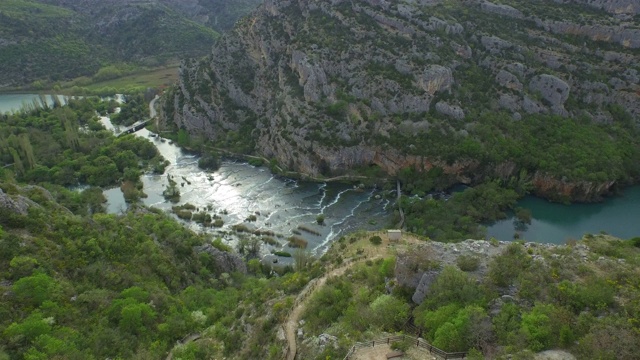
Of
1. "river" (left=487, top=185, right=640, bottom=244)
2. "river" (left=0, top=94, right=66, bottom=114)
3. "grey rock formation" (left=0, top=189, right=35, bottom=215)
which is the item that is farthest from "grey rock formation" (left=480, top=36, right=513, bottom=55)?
"river" (left=0, top=94, right=66, bottom=114)

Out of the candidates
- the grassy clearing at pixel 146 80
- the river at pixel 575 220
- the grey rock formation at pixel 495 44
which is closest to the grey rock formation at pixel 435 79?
the grey rock formation at pixel 495 44

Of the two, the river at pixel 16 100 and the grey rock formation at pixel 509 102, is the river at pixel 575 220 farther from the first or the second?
the river at pixel 16 100

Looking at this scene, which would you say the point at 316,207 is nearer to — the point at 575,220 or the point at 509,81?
the point at 575,220

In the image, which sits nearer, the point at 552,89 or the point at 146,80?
the point at 552,89

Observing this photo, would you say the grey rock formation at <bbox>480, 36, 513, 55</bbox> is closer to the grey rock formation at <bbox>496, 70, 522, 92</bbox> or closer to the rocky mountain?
the rocky mountain

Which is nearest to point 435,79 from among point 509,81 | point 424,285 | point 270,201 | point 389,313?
point 509,81

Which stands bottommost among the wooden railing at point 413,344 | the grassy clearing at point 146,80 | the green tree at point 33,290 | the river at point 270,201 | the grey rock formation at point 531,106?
the river at point 270,201

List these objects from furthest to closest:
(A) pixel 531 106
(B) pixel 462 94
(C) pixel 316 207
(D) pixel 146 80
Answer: (D) pixel 146 80
(B) pixel 462 94
(A) pixel 531 106
(C) pixel 316 207
